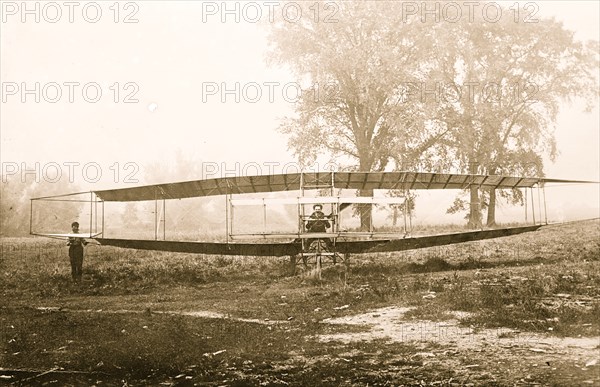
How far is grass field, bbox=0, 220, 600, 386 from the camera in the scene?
711cm

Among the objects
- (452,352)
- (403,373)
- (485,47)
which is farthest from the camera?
(485,47)

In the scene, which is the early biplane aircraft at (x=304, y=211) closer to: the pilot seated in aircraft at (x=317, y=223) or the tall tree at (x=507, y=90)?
the pilot seated in aircraft at (x=317, y=223)

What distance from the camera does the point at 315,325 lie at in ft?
32.6

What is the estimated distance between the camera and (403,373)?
271 inches

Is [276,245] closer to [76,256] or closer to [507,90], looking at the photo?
[76,256]

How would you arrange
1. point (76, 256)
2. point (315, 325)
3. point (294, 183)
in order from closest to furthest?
1. point (315, 325)
2. point (76, 256)
3. point (294, 183)

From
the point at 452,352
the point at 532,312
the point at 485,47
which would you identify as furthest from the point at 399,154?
the point at 452,352

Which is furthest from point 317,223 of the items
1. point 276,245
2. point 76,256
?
point 76,256

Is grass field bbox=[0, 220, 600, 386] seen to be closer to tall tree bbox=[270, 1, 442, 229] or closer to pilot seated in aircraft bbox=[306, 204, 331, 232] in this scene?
pilot seated in aircraft bbox=[306, 204, 331, 232]

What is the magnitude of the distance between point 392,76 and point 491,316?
66.6 feet

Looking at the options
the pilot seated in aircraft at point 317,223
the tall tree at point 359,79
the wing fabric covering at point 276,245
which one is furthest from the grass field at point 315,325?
the tall tree at point 359,79

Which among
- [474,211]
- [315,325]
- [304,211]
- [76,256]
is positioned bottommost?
[315,325]

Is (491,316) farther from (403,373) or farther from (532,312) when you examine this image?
(403,373)

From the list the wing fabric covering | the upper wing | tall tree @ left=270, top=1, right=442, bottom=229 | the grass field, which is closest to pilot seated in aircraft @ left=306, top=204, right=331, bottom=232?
the wing fabric covering
